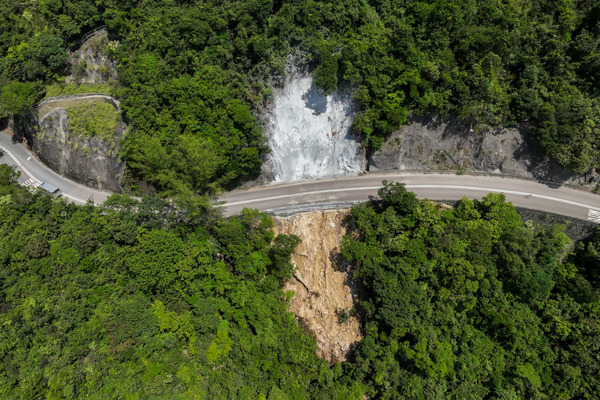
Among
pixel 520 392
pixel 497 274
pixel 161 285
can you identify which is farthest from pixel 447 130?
pixel 161 285

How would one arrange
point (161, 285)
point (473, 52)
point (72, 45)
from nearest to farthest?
point (161, 285)
point (473, 52)
point (72, 45)

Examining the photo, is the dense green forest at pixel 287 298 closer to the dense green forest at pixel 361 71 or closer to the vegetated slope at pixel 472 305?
the vegetated slope at pixel 472 305

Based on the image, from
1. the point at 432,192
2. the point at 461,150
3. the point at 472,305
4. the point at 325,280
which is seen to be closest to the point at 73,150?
the point at 325,280

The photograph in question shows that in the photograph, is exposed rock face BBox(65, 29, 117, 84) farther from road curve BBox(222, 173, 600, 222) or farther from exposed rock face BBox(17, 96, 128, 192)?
road curve BBox(222, 173, 600, 222)

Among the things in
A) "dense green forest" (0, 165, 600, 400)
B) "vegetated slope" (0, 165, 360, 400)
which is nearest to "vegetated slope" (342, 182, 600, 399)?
"dense green forest" (0, 165, 600, 400)

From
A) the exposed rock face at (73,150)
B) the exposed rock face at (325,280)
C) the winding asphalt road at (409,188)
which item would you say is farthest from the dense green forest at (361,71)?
the exposed rock face at (325,280)

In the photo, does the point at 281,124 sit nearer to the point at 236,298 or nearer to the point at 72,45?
the point at 236,298

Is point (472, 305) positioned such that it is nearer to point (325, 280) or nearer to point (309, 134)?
point (325, 280)
